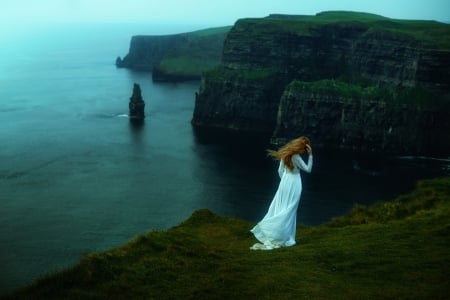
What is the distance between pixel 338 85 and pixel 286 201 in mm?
96643

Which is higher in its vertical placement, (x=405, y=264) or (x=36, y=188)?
(x=405, y=264)

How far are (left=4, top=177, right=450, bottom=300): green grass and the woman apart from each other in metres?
0.71

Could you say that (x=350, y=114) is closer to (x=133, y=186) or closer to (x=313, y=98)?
(x=313, y=98)

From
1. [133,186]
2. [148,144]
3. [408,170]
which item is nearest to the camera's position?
[133,186]

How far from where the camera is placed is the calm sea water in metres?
53.7

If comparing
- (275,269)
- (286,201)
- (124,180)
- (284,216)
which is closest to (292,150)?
(286,201)

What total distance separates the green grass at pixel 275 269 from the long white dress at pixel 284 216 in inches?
26.9

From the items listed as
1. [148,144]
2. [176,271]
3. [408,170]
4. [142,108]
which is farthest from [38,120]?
[176,271]

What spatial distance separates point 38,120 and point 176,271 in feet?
352

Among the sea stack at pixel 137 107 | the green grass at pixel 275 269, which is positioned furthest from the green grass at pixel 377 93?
the green grass at pixel 275 269

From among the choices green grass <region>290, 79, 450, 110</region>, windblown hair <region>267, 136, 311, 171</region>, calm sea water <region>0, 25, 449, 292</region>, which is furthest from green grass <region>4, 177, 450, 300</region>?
green grass <region>290, 79, 450, 110</region>

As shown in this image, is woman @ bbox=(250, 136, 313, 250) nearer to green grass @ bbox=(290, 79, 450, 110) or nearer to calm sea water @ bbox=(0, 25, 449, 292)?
calm sea water @ bbox=(0, 25, 449, 292)

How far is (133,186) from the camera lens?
240ft

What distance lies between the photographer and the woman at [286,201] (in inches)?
802
